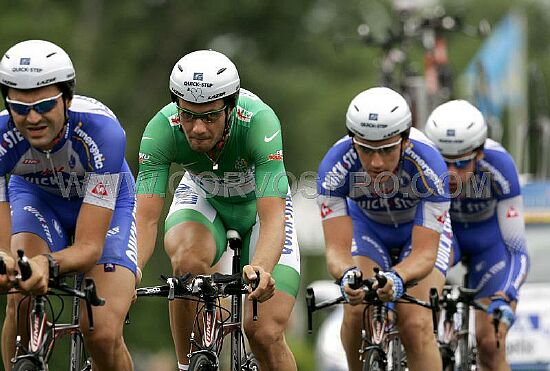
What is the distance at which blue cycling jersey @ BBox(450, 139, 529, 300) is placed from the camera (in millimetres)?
11609

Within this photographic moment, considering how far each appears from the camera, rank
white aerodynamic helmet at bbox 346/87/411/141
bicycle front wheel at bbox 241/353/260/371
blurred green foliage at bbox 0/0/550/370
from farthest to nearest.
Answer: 1. blurred green foliage at bbox 0/0/550/370
2. white aerodynamic helmet at bbox 346/87/411/141
3. bicycle front wheel at bbox 241/353/260/371

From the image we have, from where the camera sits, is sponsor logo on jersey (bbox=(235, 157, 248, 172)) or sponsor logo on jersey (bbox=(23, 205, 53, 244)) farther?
sponsor logo on jersey (bbox=(235, 157, 248, 172))

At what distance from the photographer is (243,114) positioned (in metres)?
8.94

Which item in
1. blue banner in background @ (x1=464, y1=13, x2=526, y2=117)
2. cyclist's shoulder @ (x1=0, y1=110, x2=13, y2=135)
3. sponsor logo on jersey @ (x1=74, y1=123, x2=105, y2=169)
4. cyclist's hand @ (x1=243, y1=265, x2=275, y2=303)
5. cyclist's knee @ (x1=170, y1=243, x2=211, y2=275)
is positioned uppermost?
blue banner in background @ (x1=464, y1=13, x2=526, y2=117)

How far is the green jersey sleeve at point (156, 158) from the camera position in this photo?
8875 mm

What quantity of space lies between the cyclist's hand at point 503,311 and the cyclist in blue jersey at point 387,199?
1.17 meters

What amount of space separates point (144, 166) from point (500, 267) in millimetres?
4311

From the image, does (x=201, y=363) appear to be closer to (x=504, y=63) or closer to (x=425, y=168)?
(x=425, y=168)

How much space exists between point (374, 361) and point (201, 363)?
71.2 inches

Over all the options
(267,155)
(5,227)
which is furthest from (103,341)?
(267,155)

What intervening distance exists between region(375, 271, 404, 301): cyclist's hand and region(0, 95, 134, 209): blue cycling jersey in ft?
7.07

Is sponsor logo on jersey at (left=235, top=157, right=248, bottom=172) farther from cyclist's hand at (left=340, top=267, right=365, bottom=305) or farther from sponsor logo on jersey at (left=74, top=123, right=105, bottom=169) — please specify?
sponsor logo on jersey at (left=74, top=123, right=105, bottom=169)

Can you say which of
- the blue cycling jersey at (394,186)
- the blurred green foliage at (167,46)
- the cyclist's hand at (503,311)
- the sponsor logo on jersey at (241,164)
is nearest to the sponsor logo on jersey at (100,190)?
the sponsor logo on jersey at (241,164)

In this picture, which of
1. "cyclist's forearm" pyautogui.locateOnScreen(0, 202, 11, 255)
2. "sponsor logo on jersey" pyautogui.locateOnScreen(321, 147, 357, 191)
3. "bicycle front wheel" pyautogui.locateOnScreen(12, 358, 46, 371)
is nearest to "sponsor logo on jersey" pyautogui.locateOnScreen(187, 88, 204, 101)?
"cyclist's forearm" pyautogui.locateOnScreen(0, 202, 11, 255)
